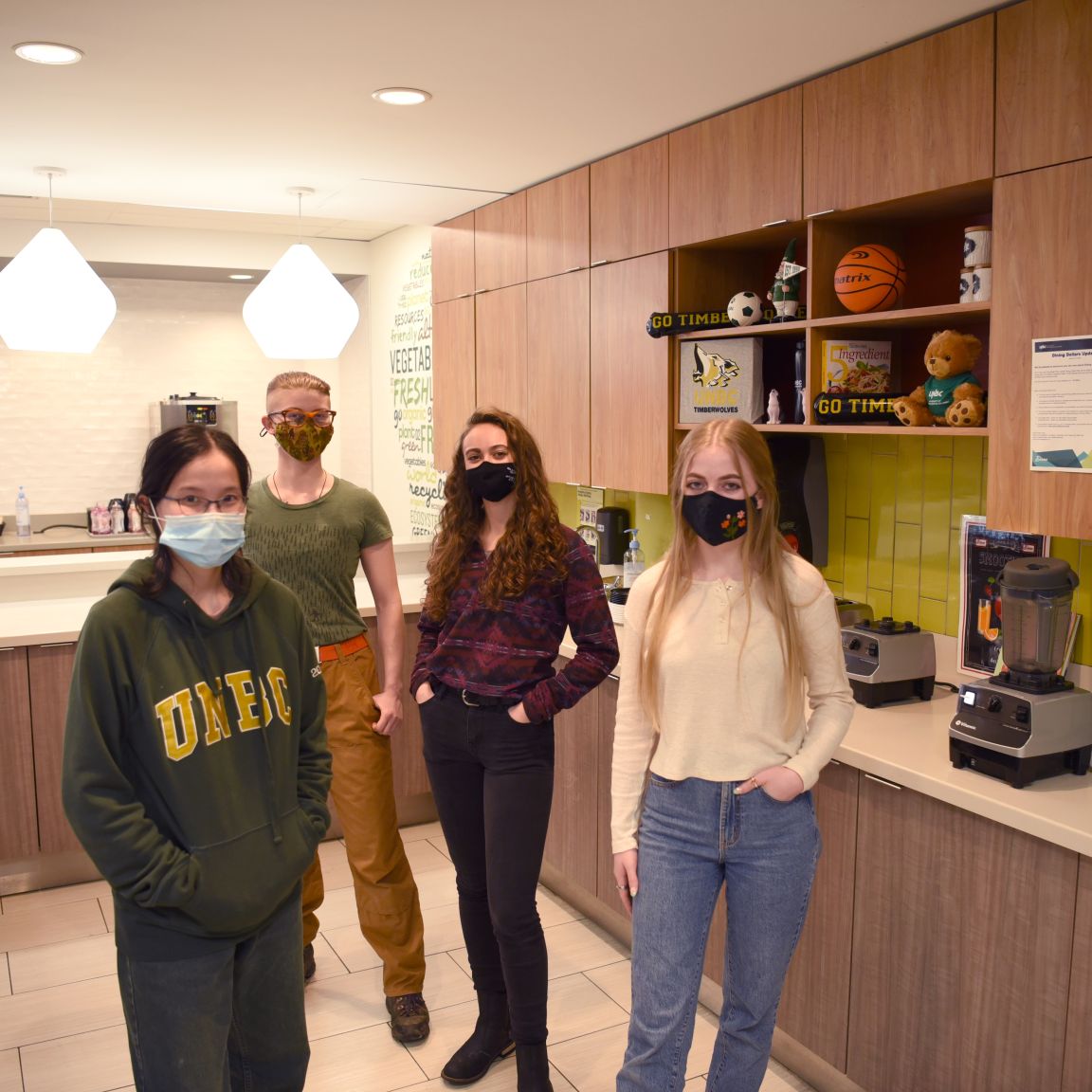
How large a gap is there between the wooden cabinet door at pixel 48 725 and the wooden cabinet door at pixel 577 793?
1629 millimetres

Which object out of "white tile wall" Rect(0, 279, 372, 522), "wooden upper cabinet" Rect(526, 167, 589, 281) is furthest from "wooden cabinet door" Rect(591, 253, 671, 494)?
"white tile wall" Rect(0, 279, 372, 522)

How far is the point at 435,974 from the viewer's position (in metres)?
3.18

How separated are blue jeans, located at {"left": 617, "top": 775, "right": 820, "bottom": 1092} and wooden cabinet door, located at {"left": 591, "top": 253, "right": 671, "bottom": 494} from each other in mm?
1692

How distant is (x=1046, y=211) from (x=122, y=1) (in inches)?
77.0

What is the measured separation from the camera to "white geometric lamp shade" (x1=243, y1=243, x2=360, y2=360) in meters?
4.21

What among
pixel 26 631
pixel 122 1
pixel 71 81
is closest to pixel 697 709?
pixel 122 1

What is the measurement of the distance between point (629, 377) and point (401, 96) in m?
1.15

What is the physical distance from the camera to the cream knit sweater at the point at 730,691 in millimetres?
1945

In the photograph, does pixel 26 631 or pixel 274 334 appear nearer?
pixel 26 631

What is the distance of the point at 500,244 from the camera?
4.36 m

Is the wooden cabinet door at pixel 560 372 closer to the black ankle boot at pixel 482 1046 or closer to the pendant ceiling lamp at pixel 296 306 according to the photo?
the pendant ceiling lamp at pixel 296 306

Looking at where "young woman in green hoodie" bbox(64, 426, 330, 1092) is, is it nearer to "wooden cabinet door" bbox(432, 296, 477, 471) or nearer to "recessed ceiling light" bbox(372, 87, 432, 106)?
"recessed ceiling light" bbox(372, 87, 432, 106)

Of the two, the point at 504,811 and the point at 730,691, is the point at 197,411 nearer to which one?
the point at 504,811

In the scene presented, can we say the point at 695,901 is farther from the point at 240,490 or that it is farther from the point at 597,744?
the point at 597,744
